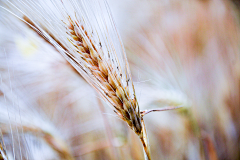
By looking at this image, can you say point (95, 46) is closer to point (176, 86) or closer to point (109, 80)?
point (109, 80)

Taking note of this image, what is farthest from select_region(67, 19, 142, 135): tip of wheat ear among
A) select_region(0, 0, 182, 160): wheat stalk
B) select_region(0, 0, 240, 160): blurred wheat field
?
select_region(0, 0, 240, 160): blurred wheat field

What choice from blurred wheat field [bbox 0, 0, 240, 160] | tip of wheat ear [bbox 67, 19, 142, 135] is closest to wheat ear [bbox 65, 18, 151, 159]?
tip of wheat ear [bbox 67, 19, 142, 135]

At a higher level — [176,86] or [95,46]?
[95,46]

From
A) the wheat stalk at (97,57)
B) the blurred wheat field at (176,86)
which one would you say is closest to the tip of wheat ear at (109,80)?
the wheat stalk at (97,57)

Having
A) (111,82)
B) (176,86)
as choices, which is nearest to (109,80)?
(111,82)

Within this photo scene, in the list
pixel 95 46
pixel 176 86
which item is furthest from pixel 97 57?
pixel 176 86

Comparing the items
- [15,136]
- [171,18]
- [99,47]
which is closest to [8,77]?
[15,136]

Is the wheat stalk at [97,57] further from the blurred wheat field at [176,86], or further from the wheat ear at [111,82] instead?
the blurred wheat field at [176,86]

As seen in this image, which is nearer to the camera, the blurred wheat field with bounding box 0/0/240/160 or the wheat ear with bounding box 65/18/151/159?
the wheat ear with bounding box 65/18/151/159

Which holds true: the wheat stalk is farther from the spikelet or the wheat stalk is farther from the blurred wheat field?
the blurred wheat field

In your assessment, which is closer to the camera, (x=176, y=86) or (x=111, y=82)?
(x=111, y=82)
